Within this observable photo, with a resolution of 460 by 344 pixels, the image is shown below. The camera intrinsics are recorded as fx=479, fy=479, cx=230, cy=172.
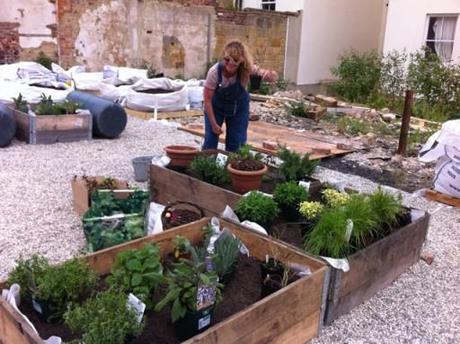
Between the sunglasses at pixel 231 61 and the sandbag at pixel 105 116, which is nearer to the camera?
the sunglasses at pixel 231 61

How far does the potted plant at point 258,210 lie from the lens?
3094mm

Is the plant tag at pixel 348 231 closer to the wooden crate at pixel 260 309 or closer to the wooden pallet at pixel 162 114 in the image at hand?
the wooden crate at pixel 260 309

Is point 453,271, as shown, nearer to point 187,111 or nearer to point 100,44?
point 187,111

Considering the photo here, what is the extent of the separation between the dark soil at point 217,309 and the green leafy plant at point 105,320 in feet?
0.52

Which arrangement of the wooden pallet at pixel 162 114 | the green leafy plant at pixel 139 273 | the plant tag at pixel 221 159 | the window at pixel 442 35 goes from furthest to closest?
the window at pixel 442 35 → the wooden pallet at pixel 162 114 → the plant tag at pixel 221 159 → the green leafy plant at pixel 139 273

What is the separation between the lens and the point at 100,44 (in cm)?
1088

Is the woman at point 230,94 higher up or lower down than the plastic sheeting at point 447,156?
higher up

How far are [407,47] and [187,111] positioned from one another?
5.79 m

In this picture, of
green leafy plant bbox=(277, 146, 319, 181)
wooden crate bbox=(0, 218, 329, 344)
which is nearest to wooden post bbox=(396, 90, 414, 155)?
green leafy plant bbox=(277, 146, 319, 181)

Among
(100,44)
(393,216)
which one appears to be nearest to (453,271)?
(393,216)

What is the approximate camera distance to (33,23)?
32.2ft

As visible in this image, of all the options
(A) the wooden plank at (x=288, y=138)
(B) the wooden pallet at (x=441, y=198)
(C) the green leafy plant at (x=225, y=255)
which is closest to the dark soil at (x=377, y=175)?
(A) the wooden plank at (x=288, y=138)

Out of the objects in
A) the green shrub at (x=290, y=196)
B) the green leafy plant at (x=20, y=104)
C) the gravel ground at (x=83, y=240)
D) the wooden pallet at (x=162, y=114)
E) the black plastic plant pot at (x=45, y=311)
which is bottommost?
the gravel ground at (x=83, y=240)

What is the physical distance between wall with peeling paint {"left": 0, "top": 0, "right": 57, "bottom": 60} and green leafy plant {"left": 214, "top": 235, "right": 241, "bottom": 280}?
346 inches
